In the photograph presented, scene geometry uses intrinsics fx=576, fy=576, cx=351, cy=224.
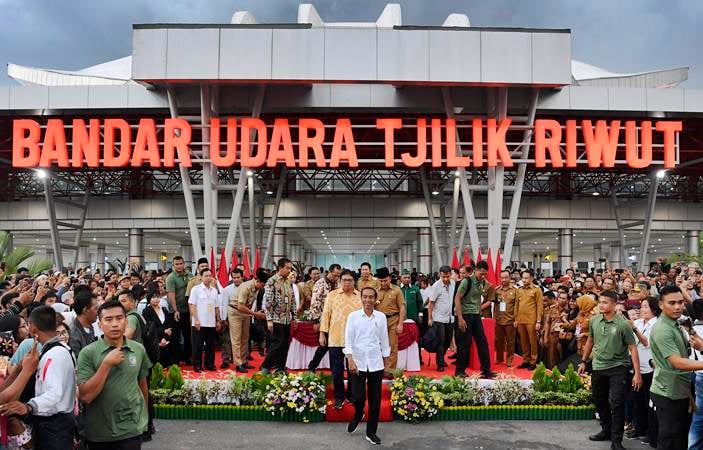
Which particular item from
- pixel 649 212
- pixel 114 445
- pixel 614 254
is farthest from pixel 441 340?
pixel 614 254

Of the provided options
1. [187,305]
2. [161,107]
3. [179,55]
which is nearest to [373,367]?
[187,305]

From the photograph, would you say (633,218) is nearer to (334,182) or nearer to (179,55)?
(334,182)

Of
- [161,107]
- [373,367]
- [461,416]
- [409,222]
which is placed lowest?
[461,416]

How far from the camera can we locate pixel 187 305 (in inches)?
414

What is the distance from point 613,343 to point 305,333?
5407 millimetres

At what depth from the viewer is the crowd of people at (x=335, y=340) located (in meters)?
3.93

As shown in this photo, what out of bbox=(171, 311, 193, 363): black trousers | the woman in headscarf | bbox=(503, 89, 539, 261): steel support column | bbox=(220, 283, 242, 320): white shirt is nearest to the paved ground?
the woman in headscarf

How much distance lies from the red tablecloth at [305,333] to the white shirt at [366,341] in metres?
3.54

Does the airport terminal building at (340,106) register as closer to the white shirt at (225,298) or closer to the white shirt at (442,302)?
the white shirt at (442,302)

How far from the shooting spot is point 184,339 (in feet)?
35.0

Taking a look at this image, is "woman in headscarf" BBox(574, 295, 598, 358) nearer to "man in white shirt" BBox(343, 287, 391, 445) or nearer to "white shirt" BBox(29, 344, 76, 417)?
"man in white shirt" BBox(343, 287, 391, 445)

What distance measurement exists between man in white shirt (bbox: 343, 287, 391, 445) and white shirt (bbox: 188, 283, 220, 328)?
4033 mm

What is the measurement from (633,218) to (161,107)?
28534mm

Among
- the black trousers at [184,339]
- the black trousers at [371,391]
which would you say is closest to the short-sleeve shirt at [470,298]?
the black trousers at [371,391]
